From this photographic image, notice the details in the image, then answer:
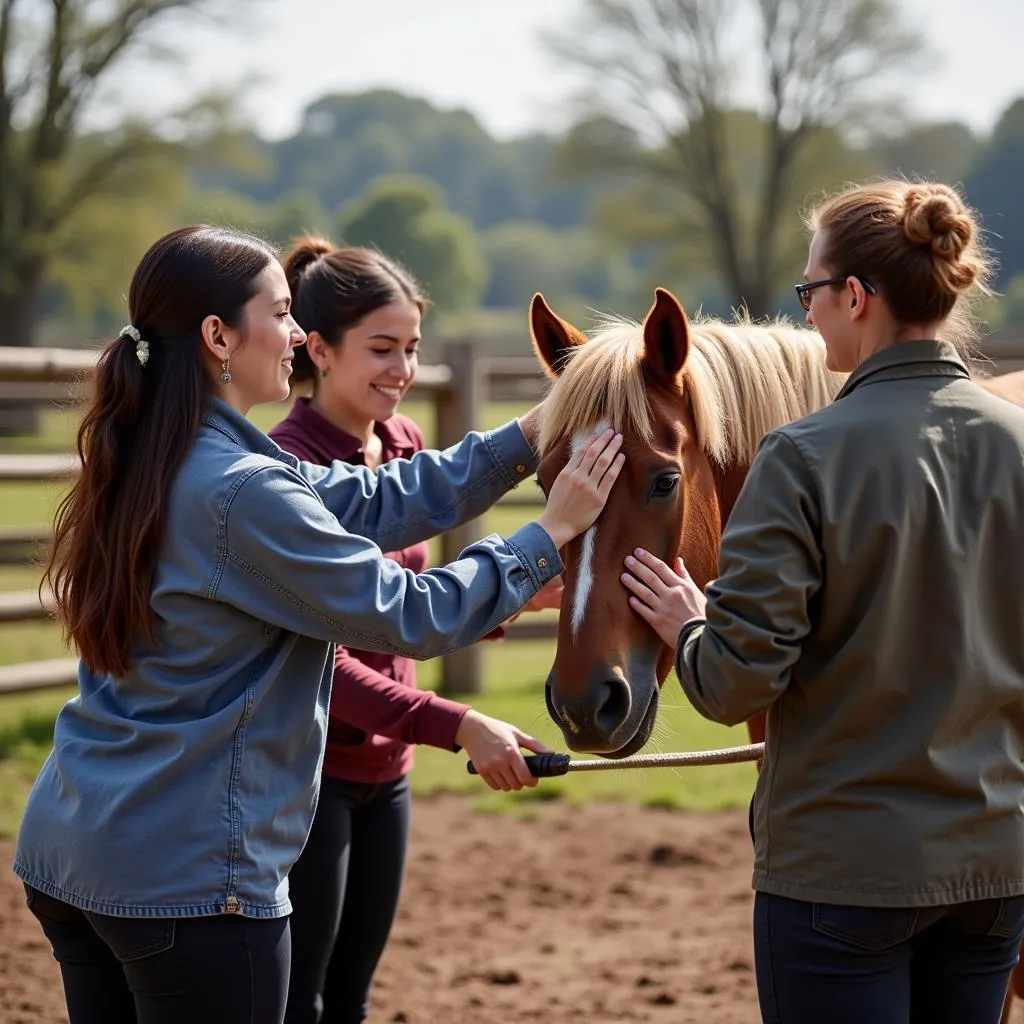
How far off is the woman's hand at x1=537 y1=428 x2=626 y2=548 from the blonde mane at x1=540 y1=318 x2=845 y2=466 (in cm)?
8

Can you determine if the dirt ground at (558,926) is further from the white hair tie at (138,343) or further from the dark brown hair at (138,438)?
the white hair tie at (138,343)

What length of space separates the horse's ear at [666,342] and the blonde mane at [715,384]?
34 mm

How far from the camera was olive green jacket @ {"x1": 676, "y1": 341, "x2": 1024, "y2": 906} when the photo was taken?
5.50 ft

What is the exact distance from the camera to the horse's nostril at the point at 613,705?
6.91 feet

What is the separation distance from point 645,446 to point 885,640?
702mm

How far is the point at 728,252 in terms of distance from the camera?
116ft

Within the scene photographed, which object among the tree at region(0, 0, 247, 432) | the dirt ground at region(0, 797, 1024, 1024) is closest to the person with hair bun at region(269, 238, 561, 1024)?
the dirt ground at region(0, 797, 1024, 1024)

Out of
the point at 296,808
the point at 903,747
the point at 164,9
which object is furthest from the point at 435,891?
the point at 164,9

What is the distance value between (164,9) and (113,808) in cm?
2782

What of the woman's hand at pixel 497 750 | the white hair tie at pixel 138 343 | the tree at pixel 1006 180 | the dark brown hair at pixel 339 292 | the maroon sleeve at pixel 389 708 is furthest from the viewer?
the tree at pixel 1006 180

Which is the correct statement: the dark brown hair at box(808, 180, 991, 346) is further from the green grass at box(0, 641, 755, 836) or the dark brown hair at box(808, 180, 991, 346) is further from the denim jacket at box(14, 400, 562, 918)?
the green grass at box(0, 641, 755, 836)

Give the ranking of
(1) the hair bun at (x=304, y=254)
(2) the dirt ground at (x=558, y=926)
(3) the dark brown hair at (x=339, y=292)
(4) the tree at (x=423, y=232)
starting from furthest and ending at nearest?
1. (4) the tree at (x=423, y=232)
2. (2) the dirt ground at (x=558, y=926)
3. (1) the hair bun at (x=304, y=254)
4. (3) the dark brown hair at (x=339, y=292)

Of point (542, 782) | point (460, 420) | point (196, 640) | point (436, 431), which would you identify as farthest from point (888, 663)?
point (436, 431)

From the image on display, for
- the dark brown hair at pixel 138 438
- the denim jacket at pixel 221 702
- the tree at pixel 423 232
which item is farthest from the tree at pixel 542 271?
the denim jacket at pixel 221 702
